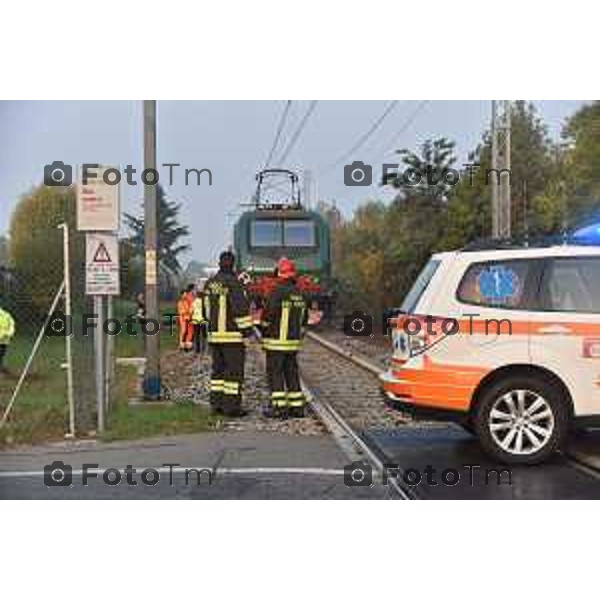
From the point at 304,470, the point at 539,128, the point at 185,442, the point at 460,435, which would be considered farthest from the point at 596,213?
the point at 185,442

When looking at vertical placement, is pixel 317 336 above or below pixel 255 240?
below

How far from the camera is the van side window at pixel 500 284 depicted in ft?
30.2

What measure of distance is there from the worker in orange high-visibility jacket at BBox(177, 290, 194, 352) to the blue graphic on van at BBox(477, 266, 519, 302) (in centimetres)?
511

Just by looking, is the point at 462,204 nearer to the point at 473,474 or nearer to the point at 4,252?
the point at 473,474

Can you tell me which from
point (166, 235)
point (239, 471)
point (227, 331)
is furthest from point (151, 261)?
point (239, 471)

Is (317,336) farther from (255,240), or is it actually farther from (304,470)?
(304,470)

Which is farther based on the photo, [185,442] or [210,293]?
[210,293]

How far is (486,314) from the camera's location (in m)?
9.20

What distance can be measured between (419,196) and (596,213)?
1.57m

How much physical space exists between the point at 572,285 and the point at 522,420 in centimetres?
118

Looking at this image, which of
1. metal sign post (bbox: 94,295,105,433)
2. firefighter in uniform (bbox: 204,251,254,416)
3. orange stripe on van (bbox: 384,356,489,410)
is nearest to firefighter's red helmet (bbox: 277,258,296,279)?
firefighter in uniform (bbox: 204,251,254,416)

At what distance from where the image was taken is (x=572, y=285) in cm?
923
